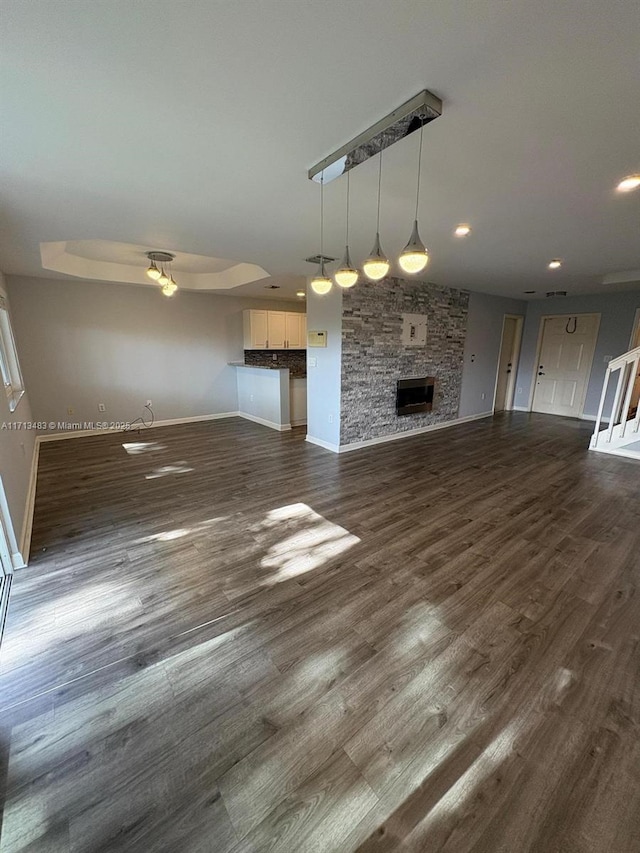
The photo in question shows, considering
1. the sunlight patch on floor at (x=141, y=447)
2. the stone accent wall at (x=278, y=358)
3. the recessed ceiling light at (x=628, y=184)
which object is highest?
the recessed ceiling light at (x=628, y=184)

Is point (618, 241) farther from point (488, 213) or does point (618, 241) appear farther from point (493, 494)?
point (493, 494)

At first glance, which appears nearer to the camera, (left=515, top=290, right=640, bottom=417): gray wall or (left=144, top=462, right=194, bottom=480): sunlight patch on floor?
(left=144, top=462, right=194, bottom=480): sunlight patch on floor

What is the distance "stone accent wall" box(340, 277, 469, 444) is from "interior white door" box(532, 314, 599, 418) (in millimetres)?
2643

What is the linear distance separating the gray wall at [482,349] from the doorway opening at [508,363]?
287 millimetres

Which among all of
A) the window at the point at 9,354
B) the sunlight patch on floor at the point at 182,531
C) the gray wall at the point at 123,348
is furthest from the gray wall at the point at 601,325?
the window at the point at 9,354

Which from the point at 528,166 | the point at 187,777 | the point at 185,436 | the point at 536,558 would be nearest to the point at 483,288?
the point at 528,166

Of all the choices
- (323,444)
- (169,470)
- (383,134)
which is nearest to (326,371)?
(323,444)

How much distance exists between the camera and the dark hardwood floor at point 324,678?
47.1 inches

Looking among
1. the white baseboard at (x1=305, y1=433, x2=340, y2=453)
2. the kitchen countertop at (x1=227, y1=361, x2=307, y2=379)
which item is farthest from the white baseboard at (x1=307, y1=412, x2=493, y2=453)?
the kitchen countertop at (x1=227, y1=361, x2=307, y2=379)

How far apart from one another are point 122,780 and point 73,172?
3180mm

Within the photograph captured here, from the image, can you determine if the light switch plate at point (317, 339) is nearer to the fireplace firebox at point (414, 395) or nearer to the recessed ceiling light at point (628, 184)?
→ the fireplace firebox at point (414, 395)

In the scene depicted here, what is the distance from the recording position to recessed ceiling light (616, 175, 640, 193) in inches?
85.9

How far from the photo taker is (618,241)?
350 centimetres

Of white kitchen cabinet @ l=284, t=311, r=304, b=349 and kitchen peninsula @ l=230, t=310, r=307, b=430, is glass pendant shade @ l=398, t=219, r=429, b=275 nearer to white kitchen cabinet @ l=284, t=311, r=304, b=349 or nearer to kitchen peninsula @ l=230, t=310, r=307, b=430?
kitchen peninsula @ l=230, t=310, r=307, b=430
